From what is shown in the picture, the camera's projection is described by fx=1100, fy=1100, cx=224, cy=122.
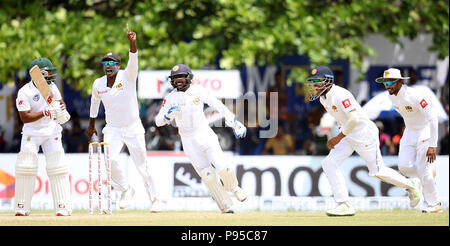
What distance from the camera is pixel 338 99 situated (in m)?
12.4

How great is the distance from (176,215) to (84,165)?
146 inches

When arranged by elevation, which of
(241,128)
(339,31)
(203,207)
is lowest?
(203,207)

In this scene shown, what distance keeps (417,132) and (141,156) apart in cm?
335

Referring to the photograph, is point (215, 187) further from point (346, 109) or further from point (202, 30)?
point (202, 30)

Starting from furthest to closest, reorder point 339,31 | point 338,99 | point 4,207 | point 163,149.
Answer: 1. point 339,31
2. point 163,149
3. point 4,207
4. point 338,99

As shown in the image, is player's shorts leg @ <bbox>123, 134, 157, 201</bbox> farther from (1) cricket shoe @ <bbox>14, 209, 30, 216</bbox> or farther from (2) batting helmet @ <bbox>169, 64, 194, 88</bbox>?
(1) cricket shoe @ <bbox>14, 209, 30, 216</bbox>

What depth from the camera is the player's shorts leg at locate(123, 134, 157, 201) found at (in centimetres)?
1327

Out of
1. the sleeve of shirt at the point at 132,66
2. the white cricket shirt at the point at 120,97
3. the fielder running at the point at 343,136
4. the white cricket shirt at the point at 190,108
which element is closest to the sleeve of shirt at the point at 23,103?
the white cricket shirt at the point at 120,97

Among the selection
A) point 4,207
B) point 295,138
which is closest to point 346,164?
point 295,138

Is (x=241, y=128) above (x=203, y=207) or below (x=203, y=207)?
above

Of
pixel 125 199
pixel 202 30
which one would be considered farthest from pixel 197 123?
pixel 202 30

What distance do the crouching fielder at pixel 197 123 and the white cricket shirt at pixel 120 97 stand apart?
50 cm

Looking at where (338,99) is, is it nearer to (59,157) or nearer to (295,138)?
(59,157)

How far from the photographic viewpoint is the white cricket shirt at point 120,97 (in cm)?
1301
